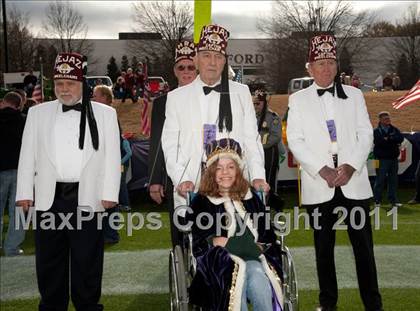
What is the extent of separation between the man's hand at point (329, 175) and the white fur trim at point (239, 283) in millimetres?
1271

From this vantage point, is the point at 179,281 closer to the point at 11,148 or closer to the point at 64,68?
the point at 64,68

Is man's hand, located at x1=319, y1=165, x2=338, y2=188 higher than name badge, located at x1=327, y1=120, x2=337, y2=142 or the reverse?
the reverse

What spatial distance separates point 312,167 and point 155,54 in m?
38.6

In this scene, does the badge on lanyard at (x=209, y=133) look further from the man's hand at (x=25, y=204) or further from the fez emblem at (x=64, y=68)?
the man's hand at (x=25, y=204)

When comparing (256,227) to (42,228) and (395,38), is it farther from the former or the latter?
(395,38)

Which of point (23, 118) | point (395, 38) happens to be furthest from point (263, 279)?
point (395, 38)

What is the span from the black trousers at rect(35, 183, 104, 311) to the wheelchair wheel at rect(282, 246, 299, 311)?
61.4 inches

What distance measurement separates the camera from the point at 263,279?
432 cm

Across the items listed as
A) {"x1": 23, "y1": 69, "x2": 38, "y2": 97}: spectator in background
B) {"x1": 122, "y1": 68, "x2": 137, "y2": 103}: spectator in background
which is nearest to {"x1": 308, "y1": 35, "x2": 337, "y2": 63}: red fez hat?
{"x1": 23, "y1": 69, "x2": 38, "y2": 97}: spectator in background

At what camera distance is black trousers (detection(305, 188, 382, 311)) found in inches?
213

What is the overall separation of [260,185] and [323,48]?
1372 mm

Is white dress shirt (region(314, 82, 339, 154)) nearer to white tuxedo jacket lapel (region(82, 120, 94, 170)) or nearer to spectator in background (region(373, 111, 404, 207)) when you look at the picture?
white tuxedo jacket lapel (region(82, 120, 94, 170))

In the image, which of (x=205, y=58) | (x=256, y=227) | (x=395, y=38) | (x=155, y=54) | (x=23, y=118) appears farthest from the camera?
(x=395, y=38)

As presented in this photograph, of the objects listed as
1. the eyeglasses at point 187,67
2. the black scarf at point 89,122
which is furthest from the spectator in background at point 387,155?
the black scarf at point 89,122
